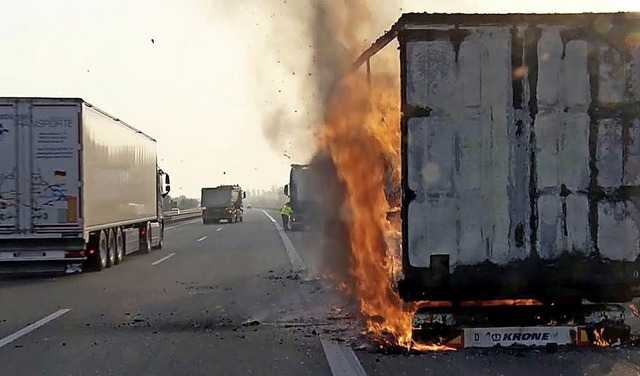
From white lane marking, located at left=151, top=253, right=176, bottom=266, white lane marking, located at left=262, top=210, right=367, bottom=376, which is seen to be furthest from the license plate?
white lane marking, located at left=151, top=253, right=176, bottom=266

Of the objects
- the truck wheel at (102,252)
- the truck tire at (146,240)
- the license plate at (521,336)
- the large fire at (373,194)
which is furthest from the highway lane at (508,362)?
the truck tire at (146,240)

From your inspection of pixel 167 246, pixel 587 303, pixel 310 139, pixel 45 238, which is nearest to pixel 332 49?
pixel 310 139

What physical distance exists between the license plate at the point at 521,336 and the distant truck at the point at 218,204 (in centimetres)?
4829

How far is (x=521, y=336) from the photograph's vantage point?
7.79 m

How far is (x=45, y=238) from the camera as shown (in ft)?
55.6

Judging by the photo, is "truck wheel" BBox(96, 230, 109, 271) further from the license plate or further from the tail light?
the license plate

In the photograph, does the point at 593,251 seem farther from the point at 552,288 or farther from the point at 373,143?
the point at 373,143

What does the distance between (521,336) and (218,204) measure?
159ft

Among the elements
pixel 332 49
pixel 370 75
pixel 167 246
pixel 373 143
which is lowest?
pixel 167 246

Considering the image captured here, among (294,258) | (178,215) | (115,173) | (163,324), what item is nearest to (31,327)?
(163,324)

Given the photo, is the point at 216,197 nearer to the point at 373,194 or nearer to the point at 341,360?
the point at 373,194

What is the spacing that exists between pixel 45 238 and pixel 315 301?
23.6ft

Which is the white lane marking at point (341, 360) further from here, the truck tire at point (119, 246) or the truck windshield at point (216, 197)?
the truck windshield at point (216, 197)

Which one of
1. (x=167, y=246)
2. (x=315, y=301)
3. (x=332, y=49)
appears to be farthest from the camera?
(x=167, y=246)
